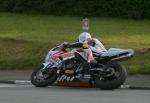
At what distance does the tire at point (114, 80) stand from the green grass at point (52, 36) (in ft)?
9.11

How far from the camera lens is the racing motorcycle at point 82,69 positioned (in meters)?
17.3

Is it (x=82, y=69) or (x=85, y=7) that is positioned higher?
(x=85, y=7)

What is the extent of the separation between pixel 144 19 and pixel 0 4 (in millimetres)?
9224

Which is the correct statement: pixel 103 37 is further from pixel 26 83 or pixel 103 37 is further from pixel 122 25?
pixel 26 83

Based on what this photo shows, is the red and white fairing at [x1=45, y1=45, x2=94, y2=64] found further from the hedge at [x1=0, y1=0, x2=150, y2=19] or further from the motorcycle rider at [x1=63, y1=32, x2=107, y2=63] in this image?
the hedge at [x1=0, y1=0, x2=150, y2=19]

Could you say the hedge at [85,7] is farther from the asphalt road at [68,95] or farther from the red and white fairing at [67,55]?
the asphalt road at [68,95]

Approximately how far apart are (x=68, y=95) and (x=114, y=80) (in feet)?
5.95

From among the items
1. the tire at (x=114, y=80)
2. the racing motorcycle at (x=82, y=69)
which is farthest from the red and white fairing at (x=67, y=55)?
the tire at (x=114, y=80)

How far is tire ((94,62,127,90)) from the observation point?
1711 cm

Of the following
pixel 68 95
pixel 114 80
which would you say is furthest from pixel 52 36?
pixel 68 95

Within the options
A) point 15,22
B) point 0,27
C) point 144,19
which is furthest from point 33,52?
point 144,19

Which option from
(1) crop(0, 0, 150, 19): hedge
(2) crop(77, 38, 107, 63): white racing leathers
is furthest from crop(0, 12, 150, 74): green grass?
(2) crop(77, 38, 107, 63): white racing leathers

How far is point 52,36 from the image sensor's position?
91.5 ft

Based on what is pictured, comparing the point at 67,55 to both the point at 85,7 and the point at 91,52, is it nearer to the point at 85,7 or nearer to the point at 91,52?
the point at 91,52
